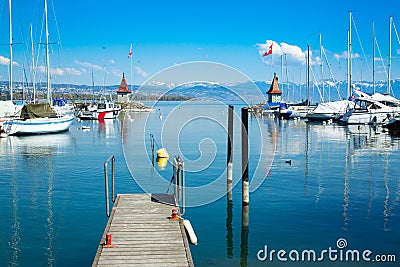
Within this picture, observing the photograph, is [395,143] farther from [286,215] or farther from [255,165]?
[286,215]

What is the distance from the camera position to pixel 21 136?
5469 centimetres

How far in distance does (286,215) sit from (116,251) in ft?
30.5

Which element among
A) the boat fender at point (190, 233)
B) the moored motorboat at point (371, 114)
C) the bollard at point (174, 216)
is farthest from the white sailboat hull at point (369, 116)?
the boat fender at point (190, 233)

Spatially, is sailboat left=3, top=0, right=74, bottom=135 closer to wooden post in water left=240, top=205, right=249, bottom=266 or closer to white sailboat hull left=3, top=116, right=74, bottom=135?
white sailboat hull left=3, top=116, right=74, bottom=135

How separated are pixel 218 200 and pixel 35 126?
1516 inches

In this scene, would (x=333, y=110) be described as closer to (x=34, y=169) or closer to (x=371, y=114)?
(x=371, y=114)

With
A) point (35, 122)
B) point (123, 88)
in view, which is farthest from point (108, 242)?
point (123, 88)

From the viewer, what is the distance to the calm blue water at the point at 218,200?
15.8m

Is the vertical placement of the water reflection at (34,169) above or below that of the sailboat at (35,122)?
below

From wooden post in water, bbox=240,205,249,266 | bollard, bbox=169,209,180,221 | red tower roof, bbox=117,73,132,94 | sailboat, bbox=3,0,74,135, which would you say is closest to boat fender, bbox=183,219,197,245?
bollard, bbox=169,209,180,221

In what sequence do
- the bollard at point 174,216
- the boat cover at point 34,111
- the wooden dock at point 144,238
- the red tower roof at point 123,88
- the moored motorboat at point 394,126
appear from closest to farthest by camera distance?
the wooden dock at point 144,238 < the bollard at point 174,216 < the boat cover at point 34,111 < the moored motorboat at point 394,126 < the red tower roof at point 123,88

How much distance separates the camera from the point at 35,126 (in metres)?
55.1

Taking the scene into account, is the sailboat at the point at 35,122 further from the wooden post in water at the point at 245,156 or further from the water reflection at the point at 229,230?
the wooden post in water at the point at 245,156

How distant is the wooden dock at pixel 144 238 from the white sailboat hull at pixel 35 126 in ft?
135
